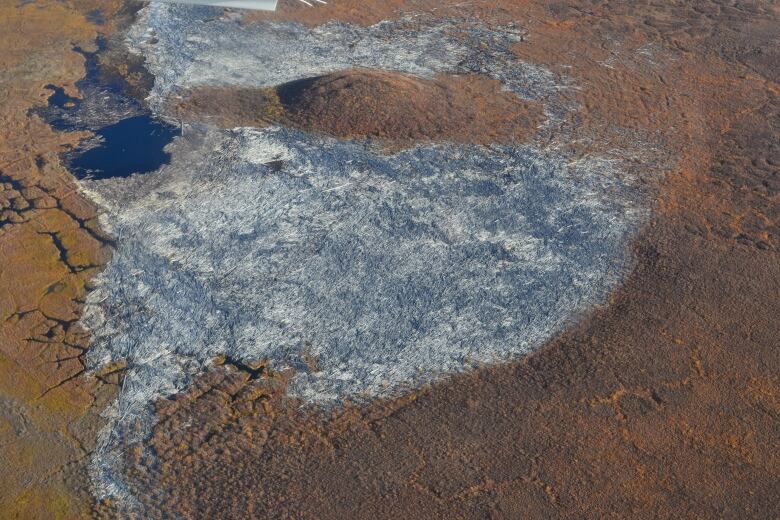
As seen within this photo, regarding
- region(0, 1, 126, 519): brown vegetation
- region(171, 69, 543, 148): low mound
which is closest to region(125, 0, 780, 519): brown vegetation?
region(0, 1, 126, 519): brown vegetation

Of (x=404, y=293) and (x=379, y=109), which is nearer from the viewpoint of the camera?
(x=404, y=293)

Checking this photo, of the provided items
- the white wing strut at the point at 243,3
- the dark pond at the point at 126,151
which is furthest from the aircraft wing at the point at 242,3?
the dark pond at the point at 126,151

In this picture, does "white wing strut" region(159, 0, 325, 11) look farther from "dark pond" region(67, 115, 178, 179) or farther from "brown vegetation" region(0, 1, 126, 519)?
"dark pond" region(67, 115, 178, 179)

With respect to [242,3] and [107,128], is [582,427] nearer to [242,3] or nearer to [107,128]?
[107,128]

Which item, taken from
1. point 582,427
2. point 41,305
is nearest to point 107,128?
point 41,305

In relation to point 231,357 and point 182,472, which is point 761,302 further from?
point 182,472

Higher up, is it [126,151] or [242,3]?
[242,3]
